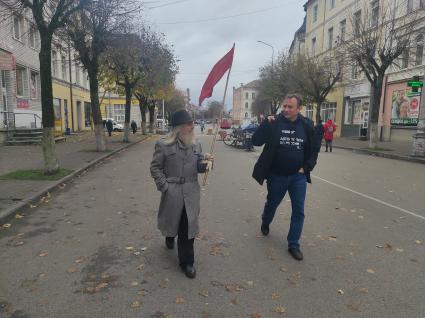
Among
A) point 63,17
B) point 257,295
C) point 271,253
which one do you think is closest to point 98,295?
point 257,295

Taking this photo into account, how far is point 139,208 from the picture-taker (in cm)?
682

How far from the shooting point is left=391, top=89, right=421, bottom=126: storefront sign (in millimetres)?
23844

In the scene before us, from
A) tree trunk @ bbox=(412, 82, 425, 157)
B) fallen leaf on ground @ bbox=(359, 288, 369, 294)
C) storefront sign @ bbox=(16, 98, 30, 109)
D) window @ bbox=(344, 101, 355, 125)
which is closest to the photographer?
fallen leaf on ground @ bbox=(359, 288, 369, 294)

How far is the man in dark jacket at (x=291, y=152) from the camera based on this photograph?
4504 millimetres

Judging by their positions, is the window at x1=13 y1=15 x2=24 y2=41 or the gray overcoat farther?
the window at x1=13 y1=15 x2=24 y2=41

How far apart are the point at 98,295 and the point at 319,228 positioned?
3.44 metres

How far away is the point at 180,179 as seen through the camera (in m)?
3.96

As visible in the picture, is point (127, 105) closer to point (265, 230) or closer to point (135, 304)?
point (265, 230)

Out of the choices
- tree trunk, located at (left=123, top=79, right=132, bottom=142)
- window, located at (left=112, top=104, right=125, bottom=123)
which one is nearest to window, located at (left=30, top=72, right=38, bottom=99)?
tree trunk, located at (left=123, top=79, right=132, bottom=142)

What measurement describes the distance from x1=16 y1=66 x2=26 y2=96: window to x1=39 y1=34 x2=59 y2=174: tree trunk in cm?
1506

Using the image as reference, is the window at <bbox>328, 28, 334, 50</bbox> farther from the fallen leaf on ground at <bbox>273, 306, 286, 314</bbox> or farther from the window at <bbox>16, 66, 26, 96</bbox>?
the fallen leaf on ground at <bbox>273, 306, 286, 314</bbox>

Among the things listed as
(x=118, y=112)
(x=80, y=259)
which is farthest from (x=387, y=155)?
(x=118, y=112)

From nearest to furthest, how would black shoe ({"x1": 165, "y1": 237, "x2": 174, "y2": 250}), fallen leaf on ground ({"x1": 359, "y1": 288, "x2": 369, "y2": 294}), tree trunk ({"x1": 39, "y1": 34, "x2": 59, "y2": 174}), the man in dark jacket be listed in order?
1. fallen leaf on ground ({"x1": 359, "y1": 288, "x2": 369, "y2": 294})
2. the man in dark jacket
3. black shoe ({"x1": 165, "y1": 237, "x2": 174, "y2": 250})
4. tree trunk ({"x1": 39, "y1": 34, "x2": 59, "y2": 174})

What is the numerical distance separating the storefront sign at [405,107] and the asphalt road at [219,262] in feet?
61.0
